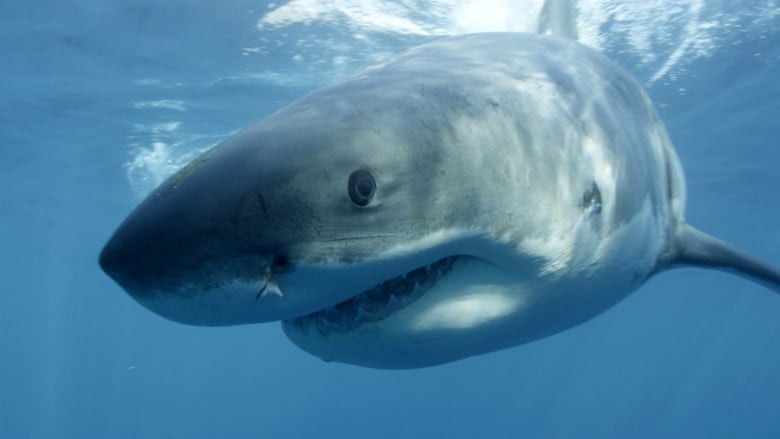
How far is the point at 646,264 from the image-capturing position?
332cm

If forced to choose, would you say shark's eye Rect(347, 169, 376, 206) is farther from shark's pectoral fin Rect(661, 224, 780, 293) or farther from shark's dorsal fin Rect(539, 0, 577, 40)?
shark's dorsal fin Rect(539, 0, 577, 40)

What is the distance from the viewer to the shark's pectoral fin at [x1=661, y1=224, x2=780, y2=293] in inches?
147

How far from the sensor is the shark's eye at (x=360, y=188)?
167cm

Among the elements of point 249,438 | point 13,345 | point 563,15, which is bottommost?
point 249,438

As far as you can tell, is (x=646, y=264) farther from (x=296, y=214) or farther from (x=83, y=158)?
(x=83, y=158)

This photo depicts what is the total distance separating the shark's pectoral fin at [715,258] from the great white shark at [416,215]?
618 mm

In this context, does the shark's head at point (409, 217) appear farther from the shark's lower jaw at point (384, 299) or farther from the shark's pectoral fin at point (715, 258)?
the shark's pectoral fin at point (715, 258)

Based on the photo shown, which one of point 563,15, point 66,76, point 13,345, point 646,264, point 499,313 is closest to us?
point 499,313

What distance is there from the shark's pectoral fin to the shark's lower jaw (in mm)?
2121

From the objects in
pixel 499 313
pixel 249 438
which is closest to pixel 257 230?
pixel 499 313

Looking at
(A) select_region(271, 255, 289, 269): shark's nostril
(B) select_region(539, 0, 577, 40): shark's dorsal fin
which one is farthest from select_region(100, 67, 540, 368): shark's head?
(B) select_region(539, 0, 577, 40): shark's dorsal fin

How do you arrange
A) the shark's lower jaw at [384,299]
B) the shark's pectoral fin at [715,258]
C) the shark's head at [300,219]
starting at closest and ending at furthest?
the shark's head at [300,219], the shark's lower jaw at [384,299], the shark's pectoral fin at [715,258]

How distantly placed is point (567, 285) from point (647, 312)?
6272 cm

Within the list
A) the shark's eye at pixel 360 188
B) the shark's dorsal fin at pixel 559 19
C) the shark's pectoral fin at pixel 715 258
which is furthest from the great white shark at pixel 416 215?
the shark's dorsal fin at pixel 559 19
